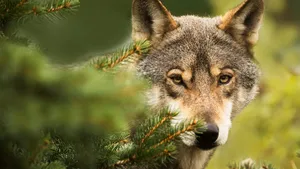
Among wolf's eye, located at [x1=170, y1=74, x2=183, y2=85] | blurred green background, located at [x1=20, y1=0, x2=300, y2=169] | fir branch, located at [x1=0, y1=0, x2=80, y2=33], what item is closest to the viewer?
fir branch, located at [x1=0, y1=0, x2=80, y2=33]

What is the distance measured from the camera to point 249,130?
7.59 m

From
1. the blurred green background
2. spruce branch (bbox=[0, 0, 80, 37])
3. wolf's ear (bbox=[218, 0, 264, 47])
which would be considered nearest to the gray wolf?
wolf's ear (bbox=[218, 0, 264, 47])

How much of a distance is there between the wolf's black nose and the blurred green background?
1.37 feet

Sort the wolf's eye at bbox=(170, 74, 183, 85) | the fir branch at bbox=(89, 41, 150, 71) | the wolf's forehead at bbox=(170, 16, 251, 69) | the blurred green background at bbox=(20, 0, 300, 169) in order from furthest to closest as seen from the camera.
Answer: the wolf's forehead at bbox=(170, 16, 251, 69) < the wolf's eye at bbox=(170, 74, 183, 85) < the blurred green background at bbox=(20, 0, 300, 169) < the fir branch at bbox=(89, 41, 150, 71)

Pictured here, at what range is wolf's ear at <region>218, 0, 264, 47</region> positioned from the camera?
16.6ft

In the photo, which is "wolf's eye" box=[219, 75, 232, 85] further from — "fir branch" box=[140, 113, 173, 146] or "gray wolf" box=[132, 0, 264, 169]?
"fir branch" box=[140, 113, 173, 146]

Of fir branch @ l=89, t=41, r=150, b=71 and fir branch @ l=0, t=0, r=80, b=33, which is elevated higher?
fir branch @ l=0, t=0, r=80, b=33

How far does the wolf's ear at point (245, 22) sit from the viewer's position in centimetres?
506

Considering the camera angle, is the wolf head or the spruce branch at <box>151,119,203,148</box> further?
the wolf head

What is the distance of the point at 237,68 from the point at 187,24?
577mm

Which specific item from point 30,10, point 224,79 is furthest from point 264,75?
point 30,10

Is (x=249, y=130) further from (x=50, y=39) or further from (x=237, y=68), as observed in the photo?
(x=50, y=39)

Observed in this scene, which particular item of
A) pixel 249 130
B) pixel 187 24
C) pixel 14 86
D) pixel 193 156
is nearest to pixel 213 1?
pixel 249 130

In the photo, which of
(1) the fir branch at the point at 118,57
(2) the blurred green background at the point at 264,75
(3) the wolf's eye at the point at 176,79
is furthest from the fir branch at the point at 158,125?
(3) the wolf's eye at the point at 176,79
